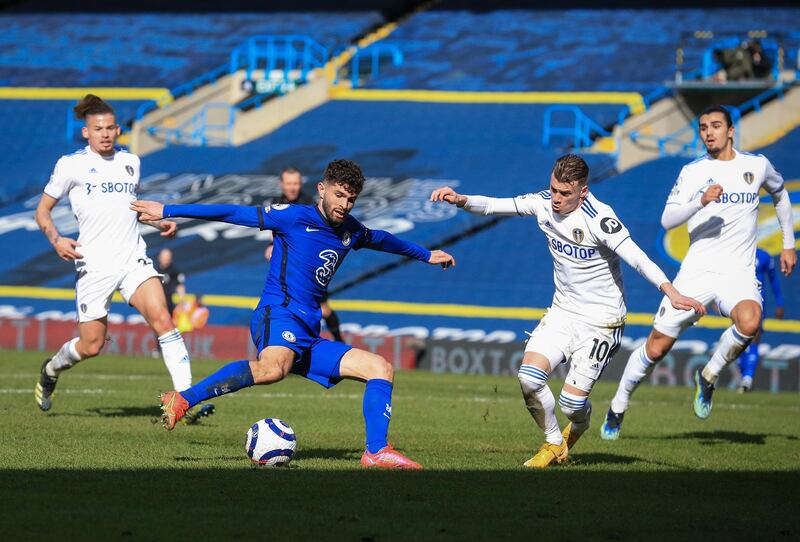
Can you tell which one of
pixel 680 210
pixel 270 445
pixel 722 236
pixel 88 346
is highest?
pixel 680 210

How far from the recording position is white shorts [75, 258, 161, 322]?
1111cm

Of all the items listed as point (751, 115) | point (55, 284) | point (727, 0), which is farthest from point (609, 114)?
point (55, 284)

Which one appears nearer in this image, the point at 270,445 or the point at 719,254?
the point at 270,445

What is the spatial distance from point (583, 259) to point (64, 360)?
15.7 ft

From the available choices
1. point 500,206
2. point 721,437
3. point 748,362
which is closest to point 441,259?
point 500,206

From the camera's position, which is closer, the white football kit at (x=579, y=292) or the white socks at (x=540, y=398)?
the white socks at (x=540, y=398)

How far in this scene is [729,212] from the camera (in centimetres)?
1105

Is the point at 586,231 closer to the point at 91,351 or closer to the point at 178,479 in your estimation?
the point at 178,479

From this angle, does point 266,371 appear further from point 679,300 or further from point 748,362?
point 748,362

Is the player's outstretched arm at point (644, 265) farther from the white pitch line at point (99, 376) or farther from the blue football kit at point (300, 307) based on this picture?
the white pitch line at point (99, 376)

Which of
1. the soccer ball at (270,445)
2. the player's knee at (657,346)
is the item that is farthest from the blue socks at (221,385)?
the player's knee at (657,346)

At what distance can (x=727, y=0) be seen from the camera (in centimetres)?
3403

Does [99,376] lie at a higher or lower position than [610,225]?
lower

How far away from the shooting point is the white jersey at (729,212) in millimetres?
10984
